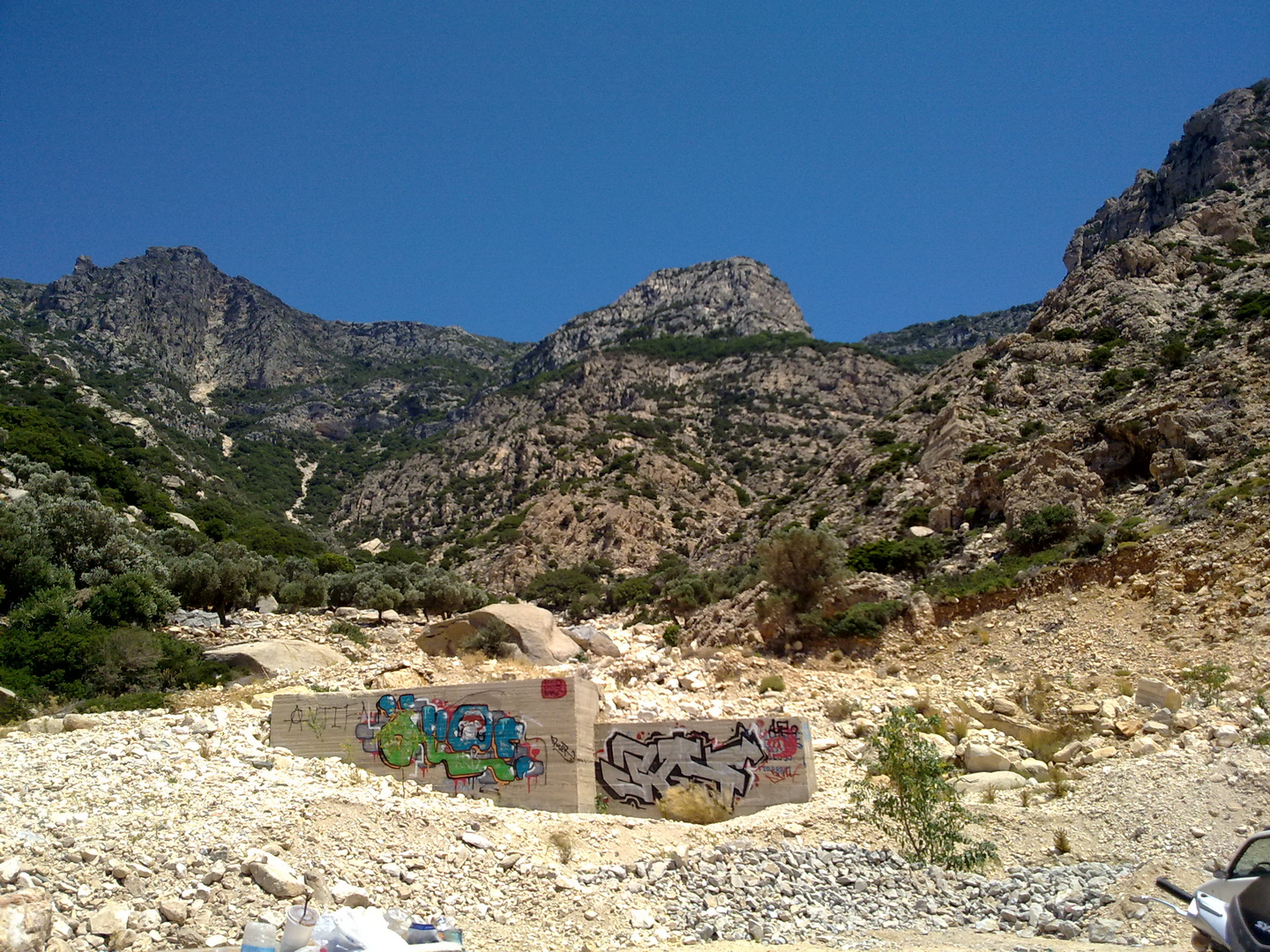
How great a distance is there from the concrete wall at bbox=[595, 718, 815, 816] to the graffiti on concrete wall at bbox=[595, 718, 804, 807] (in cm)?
1

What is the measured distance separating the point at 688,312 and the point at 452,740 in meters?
102

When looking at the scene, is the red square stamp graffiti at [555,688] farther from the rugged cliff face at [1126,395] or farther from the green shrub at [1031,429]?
the green shrub at [1031,429]

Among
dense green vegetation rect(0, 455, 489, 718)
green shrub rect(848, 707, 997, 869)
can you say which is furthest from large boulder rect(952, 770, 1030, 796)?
dense green vegetation rect(0, 455, 489, 718)

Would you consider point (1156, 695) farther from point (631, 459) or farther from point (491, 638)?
point (631, 459)

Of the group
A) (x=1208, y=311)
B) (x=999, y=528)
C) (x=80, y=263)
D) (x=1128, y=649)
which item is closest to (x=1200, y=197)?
(x=1208, y=311)

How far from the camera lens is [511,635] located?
71.4ft

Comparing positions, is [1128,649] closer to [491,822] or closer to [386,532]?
[491,822]

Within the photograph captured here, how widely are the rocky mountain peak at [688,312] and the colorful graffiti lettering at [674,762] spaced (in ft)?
296

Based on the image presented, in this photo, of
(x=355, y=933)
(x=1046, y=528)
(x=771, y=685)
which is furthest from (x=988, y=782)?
(x=1046, y=528)

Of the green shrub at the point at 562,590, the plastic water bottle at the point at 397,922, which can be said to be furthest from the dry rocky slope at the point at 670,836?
the green shrub at the point at 562,590

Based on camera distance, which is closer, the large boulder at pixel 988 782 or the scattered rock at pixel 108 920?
the scattered rock at pixel 108 920

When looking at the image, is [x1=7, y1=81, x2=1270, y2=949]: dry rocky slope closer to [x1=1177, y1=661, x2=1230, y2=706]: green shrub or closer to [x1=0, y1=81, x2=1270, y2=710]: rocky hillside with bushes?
[x1=1177, y1=661, x2=1230, y2=706]: green shrub

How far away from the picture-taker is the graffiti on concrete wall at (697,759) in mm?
13227

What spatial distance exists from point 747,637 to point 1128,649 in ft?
29.8
